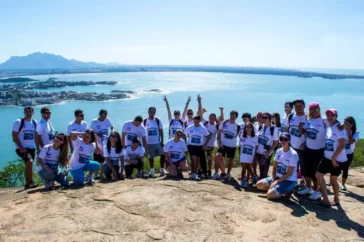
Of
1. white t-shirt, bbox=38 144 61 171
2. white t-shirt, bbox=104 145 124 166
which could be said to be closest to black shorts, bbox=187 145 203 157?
white t-shirt, bbox=104 145 124 166

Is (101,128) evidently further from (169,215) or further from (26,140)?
(169,215)

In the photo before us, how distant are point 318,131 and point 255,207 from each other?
1939mm

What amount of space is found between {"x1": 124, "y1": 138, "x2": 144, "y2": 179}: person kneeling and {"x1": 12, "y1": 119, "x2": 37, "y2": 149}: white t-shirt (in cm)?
211

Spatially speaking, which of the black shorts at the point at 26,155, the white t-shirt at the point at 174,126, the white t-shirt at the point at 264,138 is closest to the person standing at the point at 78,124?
the black shorts at the point at 26,155

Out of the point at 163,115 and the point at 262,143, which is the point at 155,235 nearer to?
the point at 262,143

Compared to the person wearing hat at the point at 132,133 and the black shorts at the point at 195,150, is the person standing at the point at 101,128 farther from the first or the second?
the black shorts at the point at 195,150

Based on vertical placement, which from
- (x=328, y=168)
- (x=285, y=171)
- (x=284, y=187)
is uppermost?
(x=328, y=168)

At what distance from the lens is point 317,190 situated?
20.8ft

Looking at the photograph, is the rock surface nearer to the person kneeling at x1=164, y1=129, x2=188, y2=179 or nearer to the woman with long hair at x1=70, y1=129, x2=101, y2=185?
the woman with long hair at x1=70, y1=129, x2=101, y2=185

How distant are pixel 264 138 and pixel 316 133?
3.91 ft

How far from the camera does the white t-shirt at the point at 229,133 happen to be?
7613 millimetres

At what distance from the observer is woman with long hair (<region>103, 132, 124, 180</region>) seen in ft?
23.5

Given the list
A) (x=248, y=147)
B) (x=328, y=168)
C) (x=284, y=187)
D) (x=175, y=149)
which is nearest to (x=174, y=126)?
(x=175, y=149)

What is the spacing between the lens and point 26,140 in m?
6.84
